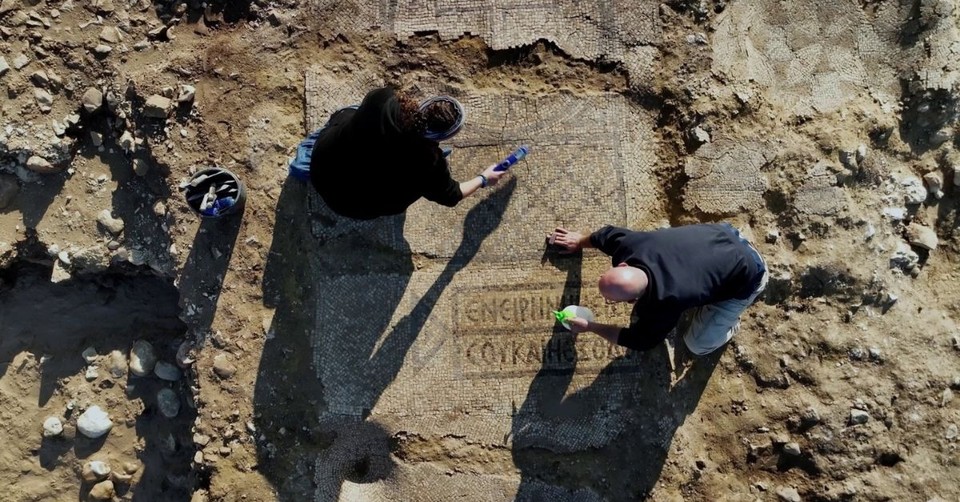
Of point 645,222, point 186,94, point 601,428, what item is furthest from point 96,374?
point 645,222

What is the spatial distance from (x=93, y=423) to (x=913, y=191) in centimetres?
659

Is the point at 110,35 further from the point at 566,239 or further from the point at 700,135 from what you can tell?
the point at 700,135

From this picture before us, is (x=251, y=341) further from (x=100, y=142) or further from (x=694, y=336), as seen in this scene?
(x=694, y=336)

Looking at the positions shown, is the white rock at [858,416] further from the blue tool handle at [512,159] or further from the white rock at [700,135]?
the blue tool handle at [512,159]

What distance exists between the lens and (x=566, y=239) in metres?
4.60

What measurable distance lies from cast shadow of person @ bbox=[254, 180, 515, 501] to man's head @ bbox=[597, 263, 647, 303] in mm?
1488

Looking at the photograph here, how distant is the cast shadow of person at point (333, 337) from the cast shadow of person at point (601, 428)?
100 cm

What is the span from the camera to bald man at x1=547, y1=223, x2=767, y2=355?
354 centimetres

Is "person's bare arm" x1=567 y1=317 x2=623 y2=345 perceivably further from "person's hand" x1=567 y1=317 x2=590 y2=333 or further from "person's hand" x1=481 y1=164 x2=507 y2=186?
"person's hand" x1=481 y1=164 x2=507 y2=186

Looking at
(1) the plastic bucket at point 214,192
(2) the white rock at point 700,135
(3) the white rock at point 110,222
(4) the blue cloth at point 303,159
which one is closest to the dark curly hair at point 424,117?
(4) the blue cloth at point 303,159

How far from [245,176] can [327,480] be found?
2289 mm

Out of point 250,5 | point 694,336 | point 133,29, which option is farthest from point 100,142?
point 694,336

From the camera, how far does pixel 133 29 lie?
16.2 ft

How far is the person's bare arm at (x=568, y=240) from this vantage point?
4539mm
